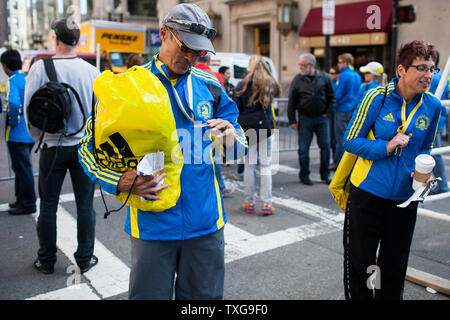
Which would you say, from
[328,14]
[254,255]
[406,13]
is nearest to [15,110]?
[254,255]

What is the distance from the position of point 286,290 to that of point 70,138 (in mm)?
2202

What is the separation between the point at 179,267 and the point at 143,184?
1.79 ft

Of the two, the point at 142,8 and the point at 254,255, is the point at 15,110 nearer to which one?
the point at 254,255

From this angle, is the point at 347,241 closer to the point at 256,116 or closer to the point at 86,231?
the point at 86,231

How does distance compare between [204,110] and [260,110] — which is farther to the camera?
[260,110]

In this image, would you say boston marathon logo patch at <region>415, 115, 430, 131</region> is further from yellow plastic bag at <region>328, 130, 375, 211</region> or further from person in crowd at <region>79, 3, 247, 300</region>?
person in crowd at <region>79, 3, 247, 300</region>

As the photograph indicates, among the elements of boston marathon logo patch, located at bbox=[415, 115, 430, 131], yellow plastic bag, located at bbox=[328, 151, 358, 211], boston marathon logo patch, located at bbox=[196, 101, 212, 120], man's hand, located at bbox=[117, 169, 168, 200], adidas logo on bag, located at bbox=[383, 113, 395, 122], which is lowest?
yellow plastic bag, located at bbox=[328, 151, 358, 211]

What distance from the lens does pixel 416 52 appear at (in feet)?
8.97

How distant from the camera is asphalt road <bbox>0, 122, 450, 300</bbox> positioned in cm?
371

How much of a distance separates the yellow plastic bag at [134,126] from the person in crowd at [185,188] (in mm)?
56

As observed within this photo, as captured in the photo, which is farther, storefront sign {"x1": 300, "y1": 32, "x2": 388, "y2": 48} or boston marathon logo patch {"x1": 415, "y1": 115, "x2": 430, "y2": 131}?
storefront sign {"x1": 300, "y1": 32, "x2": 388, "y2": 48}

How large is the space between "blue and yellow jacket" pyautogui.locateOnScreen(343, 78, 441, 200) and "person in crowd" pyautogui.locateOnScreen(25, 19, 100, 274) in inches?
89.8

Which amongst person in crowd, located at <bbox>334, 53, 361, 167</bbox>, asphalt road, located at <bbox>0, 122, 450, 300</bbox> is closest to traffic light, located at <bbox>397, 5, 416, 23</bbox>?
person in crowd, located at <bbox>334, 53, 361, 167</bbox>

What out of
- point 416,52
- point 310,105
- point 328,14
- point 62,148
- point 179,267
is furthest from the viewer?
point 328,14
